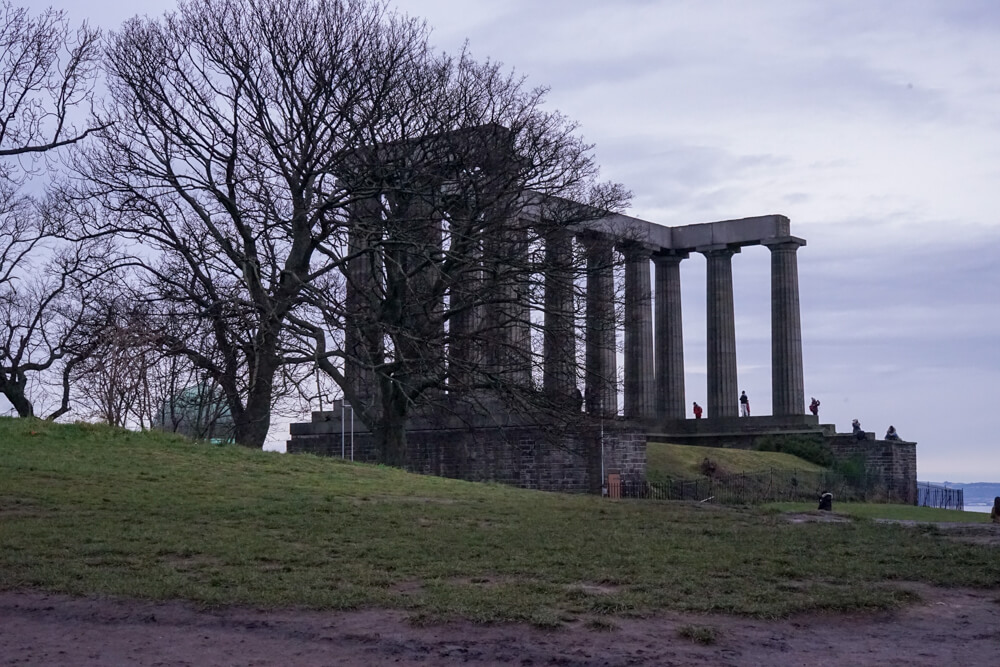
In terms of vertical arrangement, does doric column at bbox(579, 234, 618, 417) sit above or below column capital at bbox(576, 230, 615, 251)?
below

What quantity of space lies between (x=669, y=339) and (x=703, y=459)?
1398 cm

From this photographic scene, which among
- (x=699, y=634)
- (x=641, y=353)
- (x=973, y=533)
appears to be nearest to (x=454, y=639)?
(x=699, y=634)

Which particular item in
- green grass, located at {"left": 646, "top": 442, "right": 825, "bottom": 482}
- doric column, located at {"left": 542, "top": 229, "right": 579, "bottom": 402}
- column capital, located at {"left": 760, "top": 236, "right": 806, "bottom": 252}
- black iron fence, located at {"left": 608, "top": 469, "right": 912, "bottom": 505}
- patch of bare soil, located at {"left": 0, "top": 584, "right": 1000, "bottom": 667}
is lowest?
patch of bare soil, located at {"left": 0, "top": 584, "right": 1000, "bottom": 667}

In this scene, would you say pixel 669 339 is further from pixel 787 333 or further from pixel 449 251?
pixel 449 251

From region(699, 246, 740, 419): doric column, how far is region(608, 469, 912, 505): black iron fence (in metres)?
11.0

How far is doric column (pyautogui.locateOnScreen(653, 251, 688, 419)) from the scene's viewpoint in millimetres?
61438

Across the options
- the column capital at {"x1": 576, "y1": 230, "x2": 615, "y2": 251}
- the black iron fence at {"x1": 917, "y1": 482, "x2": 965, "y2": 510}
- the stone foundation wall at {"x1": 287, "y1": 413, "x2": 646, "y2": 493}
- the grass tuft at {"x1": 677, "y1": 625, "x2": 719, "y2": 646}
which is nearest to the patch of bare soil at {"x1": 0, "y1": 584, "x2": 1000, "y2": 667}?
the grass tuft at {"x1": 677, "y1": 625, "x2": 719, "y2": 646}

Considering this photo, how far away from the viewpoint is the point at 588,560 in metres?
13.6

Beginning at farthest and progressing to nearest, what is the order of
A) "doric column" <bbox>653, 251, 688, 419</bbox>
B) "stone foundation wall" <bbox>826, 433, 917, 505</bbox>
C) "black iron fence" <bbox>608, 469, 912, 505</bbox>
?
"doric column" <bbox>653, 251, 688, 419</bbox> < "stone foundation wall" <bbox>826, 433, 917, 505</bbox> < "black iron fence" <bbox>608, 469, 912, 505</bbox>

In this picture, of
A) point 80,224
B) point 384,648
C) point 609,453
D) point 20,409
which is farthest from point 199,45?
point 384,648

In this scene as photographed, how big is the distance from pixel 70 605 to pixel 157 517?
509cm

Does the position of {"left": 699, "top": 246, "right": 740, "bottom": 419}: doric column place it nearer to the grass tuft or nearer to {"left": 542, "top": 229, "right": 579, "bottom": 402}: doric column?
{"left": 542, "top": 229, "right": 579, "bottom": 402}: doric column

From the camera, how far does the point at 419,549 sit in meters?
14.3

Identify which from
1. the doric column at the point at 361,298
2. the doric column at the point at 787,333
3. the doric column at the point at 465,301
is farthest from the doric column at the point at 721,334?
the doric column at the point at 361,298
